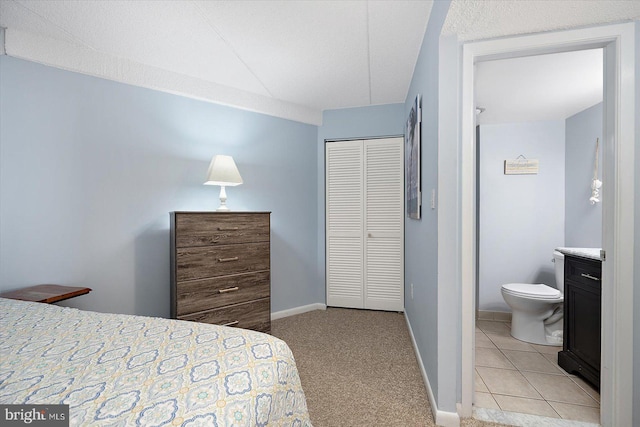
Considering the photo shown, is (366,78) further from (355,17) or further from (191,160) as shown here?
(191,160)

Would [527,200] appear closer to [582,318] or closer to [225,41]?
[582,318]

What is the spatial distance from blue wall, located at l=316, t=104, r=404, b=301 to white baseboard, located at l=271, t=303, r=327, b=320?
0.10m

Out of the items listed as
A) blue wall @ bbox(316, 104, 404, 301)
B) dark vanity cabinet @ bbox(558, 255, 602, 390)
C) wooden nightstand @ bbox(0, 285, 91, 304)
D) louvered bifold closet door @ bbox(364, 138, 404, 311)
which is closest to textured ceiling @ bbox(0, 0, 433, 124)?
blue wall @ bbox(316, 104, 404, 301)

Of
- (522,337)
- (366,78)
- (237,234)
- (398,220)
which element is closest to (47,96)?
(237,234)

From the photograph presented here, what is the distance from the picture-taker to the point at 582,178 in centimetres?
305

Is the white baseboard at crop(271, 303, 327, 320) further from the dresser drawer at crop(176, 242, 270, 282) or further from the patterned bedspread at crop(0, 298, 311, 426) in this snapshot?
the patterned bedspread at crop(0, 298, 311, 426)

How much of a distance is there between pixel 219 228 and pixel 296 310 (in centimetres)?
151

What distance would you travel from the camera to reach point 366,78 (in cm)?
289

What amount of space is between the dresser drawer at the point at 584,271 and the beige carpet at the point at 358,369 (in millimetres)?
1153

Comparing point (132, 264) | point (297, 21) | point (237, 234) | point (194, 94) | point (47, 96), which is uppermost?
point (297, 21)

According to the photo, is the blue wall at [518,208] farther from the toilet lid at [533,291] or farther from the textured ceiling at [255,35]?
the textured ceiling at [255,35]

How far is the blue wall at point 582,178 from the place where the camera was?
289 centimetres

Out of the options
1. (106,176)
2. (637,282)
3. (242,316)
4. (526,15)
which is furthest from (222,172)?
(637,282)

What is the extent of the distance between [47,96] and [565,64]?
3.68 meters
